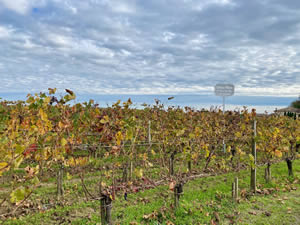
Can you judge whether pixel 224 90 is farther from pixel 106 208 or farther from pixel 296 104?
pixel 296 104

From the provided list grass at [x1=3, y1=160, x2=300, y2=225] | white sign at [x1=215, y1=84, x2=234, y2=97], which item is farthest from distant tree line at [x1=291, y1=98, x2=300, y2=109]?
grass at [x1=3, y1=160, x2=300, y2=225]

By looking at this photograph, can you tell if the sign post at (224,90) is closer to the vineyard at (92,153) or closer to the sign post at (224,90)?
the sign post at (224,90)

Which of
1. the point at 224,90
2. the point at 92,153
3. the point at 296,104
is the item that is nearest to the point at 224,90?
the point at 224,90

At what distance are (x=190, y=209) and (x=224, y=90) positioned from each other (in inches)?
558

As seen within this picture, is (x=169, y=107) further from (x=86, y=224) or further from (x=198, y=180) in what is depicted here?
(x=86, y=224)

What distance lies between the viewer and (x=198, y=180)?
722 cm

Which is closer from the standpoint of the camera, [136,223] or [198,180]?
[136,223]

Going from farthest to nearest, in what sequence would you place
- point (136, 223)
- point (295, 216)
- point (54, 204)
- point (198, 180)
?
1. point (198, 180)
2. point (54, 204)
3. point (295, 216)
4. point (136, 223)

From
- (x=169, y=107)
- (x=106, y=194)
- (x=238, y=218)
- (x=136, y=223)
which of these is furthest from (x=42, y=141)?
(x=169, y=107)

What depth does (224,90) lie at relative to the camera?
17.5 meters

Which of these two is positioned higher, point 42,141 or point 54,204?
point 42,141

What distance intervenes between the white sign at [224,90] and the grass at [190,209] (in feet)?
37.6

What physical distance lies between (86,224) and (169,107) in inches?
284

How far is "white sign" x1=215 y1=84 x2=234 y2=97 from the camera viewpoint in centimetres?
1738
